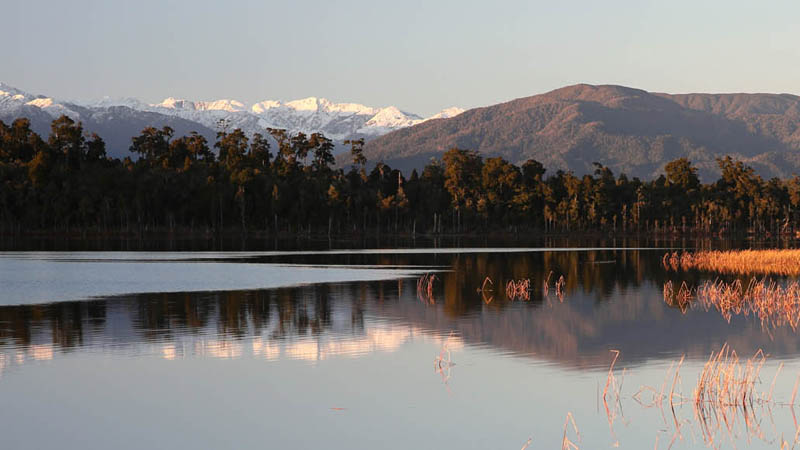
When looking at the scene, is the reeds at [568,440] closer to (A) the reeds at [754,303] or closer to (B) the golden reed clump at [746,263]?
(A) the reeds at [754,303]

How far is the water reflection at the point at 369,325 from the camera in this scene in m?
28.0

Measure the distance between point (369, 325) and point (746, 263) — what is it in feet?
135

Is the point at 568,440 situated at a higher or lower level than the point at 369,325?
lower

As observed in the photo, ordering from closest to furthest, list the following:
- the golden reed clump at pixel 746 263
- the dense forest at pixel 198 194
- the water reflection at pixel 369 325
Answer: the water reflection at pixel 369 325, the golden reed clump at pixel 746 263, the dense forest at pixel 198 194

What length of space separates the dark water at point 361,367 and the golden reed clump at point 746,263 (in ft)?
50.0

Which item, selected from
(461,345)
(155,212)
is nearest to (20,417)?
(461,345)

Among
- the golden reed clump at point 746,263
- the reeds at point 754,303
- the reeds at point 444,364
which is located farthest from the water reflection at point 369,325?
the golden reed clump at point 746,263

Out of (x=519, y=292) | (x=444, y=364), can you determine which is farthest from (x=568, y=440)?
(x=519, y=292)

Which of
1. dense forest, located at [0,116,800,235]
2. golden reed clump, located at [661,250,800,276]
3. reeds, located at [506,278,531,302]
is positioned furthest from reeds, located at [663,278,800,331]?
dense forest, located at [0,116,800,235]

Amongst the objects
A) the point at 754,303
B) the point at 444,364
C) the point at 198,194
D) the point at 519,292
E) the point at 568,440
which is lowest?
the point at 568,440

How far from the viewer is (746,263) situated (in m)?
66.9

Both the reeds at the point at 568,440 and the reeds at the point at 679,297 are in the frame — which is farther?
the reeds at the point at 679,297

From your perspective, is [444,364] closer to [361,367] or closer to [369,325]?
[361,367]

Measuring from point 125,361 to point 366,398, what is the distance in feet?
25.9
